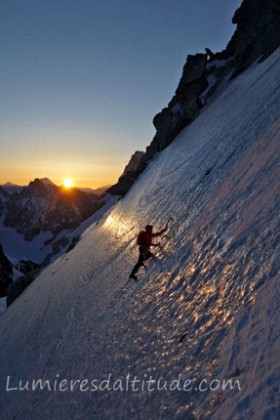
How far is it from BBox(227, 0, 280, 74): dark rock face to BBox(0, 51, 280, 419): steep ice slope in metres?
18.2

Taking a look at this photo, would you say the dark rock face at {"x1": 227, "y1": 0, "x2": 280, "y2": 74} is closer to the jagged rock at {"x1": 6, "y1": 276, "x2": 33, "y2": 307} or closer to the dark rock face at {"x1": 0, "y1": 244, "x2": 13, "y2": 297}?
the jagged rock at {"x1": 6, "y1": 276, "x2": 33, "y2": 307}

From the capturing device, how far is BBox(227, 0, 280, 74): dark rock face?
1438 inches

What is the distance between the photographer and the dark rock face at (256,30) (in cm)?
3653

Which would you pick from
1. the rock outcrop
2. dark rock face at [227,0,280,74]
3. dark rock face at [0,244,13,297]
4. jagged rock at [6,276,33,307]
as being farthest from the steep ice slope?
dark rock face at [0,244,13,297]

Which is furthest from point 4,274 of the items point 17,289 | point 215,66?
point 215,66

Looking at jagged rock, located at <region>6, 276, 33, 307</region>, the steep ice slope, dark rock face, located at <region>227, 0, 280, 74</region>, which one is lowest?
the steep ice slope

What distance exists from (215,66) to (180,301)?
49325 millimetres

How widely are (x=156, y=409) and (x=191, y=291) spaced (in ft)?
10.4

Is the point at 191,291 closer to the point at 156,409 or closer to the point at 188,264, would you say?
the point at 188,264

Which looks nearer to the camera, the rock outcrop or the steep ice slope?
the steep ice slope

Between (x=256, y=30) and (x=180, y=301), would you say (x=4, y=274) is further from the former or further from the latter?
(x=180, y=301)

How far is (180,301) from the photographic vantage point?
9.39 metres

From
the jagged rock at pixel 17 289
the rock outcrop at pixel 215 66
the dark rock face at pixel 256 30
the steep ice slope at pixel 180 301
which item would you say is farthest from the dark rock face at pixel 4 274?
the dark rock face at pixel 256 30

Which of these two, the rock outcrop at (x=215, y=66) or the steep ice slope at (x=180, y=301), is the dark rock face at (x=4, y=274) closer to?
the rock outcrop at (x=215, y=66)
